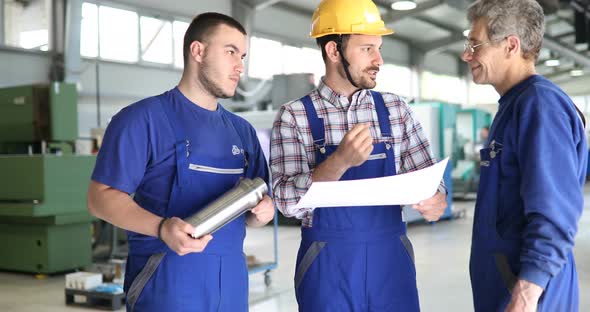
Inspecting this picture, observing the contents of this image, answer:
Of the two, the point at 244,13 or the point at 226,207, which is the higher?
the point at 244,13

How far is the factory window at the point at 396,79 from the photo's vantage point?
1948 cm

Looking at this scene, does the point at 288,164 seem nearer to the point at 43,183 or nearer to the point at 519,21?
the point at 519,21

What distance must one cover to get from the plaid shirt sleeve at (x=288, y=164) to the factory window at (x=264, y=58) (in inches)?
493

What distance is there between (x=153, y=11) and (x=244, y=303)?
11348 mm

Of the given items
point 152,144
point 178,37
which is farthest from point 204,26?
point 178,37

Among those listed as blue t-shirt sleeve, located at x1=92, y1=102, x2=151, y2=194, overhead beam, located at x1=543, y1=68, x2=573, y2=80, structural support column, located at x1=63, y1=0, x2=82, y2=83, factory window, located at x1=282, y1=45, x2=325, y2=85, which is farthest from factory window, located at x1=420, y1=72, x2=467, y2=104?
blue t-shirt sleeve, located at x1=92, y1=102, x2=151, y2=194

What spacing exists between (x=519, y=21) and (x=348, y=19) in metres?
0.65

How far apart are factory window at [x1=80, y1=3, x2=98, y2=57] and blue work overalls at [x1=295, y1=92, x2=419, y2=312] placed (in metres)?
10.1

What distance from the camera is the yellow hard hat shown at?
7.20 feet

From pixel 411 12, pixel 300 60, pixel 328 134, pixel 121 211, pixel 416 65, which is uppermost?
pixel 411 12

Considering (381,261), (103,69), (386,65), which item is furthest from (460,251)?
(386,65)

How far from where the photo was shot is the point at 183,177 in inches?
75.3

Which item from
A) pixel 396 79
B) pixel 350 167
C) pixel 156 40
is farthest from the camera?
pixel 396 79

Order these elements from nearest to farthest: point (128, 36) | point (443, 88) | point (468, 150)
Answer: point (128, 36), point (468, 150), point (443, 88)
